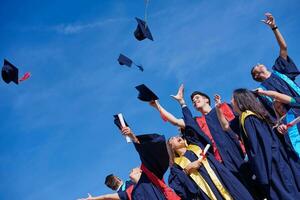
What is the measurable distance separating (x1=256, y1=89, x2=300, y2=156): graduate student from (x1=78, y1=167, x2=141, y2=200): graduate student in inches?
84.8

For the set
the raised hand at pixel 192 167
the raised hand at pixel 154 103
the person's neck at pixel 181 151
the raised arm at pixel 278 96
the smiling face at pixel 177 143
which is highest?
the raised hand at pixel 154 103

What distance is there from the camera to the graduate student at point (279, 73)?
19.6ft

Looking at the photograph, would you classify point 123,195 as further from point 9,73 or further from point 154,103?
point 9,73

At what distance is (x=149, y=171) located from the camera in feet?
18.8

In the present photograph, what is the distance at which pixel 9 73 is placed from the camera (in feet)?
25.7

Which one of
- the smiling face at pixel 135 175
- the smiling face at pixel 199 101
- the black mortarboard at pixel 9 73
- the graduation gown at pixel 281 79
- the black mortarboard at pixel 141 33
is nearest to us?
the graduation gown at pixel 281 79

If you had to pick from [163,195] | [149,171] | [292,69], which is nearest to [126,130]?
[149,171]

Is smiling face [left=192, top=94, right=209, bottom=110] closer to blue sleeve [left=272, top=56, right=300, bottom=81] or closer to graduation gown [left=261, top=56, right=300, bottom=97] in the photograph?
graduation gown [left=261, top=56, right=300, bottom=97]

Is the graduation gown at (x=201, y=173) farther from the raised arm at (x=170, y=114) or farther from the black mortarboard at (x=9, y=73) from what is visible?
the black mortarboard at (x=9, y=73)

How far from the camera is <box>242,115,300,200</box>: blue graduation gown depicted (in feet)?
14.9

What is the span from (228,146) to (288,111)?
32.9 inches

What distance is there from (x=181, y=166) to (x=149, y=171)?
431 millimetres

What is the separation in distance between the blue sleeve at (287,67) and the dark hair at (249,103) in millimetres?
1340

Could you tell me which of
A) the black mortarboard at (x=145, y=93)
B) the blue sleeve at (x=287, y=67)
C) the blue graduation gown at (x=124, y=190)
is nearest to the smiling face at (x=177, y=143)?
the black mortarboard at (x=145, y=93)
